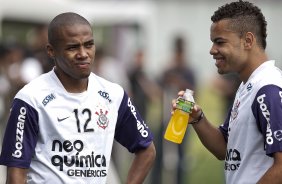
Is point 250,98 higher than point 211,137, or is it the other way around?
point 250,98

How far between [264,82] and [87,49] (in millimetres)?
1283

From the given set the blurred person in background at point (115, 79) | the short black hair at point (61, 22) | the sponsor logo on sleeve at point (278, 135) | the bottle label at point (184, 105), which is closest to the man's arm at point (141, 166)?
the bottle label at point (184, 105)

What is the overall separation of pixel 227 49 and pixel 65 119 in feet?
4.12

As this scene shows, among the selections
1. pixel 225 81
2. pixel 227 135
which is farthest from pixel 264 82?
pixel 225 81

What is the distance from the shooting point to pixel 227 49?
7262 millimetres

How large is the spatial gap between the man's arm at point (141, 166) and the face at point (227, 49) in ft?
2.87

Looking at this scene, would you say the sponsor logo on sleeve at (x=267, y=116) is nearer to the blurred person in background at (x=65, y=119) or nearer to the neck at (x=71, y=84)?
the blurred person in background at (x=65, y=119)

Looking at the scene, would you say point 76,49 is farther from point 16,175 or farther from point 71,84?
point 16,175

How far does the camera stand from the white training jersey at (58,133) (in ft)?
23.4

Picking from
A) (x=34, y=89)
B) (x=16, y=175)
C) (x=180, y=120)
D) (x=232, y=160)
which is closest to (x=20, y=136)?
(x=16, y=175)

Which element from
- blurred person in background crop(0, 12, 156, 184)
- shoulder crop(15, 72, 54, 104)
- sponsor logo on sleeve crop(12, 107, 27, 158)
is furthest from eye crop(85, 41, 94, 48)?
sponsor logo on sleeve crop(12, 107, 27, 158)

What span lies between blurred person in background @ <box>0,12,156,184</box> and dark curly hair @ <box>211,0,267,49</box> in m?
0.99

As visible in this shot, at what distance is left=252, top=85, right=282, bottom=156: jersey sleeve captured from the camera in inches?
269

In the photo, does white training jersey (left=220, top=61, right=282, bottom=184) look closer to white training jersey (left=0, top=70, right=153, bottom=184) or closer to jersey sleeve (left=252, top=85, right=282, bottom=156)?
jersey sleeve (left=252, top=85, right=282, bottom=156)
